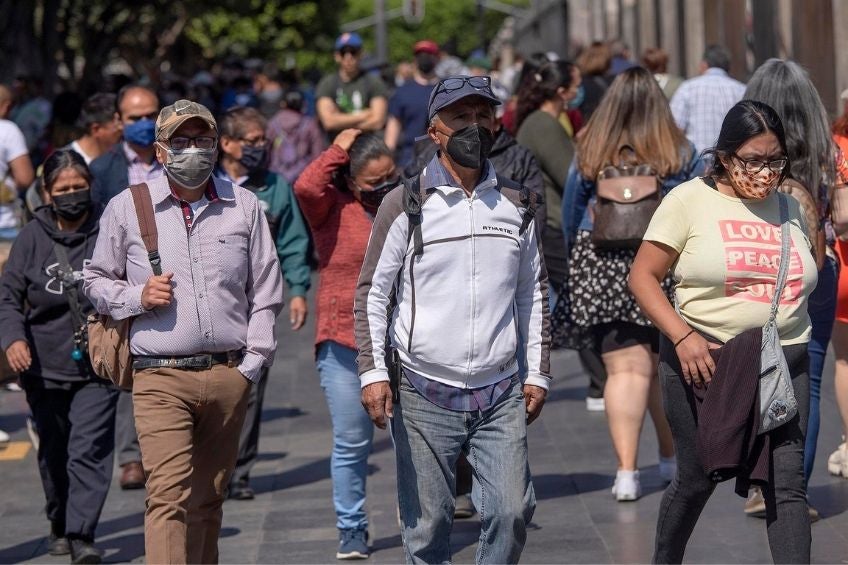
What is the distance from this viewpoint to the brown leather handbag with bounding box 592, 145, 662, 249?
7.01 meters

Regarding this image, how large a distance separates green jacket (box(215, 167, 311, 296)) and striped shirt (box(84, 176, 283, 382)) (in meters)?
1.89

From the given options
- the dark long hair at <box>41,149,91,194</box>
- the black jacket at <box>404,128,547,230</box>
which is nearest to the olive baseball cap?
the dark long hair at <box>41,149,91,194</box>

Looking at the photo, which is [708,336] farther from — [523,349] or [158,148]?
[158,148]

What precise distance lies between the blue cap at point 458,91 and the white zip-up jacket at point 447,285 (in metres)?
0.19

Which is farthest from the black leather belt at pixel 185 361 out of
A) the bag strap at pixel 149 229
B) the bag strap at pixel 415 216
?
the bag strap at pixel 415 216

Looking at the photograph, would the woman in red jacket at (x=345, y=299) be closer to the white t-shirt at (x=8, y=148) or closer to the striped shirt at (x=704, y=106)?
the white t-shirt at (x=8, y=148)

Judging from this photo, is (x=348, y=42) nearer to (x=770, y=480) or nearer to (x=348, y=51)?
(x=348, y=51)

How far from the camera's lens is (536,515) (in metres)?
7.21

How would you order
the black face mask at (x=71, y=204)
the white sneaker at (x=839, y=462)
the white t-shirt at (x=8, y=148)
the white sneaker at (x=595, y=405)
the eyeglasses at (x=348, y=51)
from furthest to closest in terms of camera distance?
the eyeglasses at (x=348, y=51) → the white t-shirt at (x=8, y=148) → the white sneaker at (x=595, y=405) → the white sneaker at (x=839, y=462) → the black face mask at (x=71, y=204)

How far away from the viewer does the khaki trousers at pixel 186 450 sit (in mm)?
5262

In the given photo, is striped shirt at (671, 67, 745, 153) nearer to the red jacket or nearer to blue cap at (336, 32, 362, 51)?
blue cap at (336, 32, 362, 51)

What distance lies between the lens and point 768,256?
5004mm

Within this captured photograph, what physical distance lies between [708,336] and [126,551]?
3.02m

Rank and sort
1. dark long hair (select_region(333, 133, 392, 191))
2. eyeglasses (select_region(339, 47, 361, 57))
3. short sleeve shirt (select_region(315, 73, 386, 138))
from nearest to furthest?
dark long hair (select_region(333, 133, 392, 191)) < eyeglasses (select_region(339, 47, 361, 57)) < short sleeve shirt (select_region(315, 73, 386, 138))
